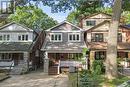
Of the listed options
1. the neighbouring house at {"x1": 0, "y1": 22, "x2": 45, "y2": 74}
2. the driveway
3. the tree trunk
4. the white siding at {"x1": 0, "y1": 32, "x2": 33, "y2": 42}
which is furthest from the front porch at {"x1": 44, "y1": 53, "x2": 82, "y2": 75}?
the tree trunk

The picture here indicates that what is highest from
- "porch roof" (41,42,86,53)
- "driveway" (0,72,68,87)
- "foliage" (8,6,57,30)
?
"foliage" (8,6,57,30)

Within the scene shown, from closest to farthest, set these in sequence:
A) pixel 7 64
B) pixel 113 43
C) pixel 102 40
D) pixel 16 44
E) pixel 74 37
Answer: pixel 113 43 < pixel 7 64 < pixel 102 40 < pixel 16 44 < pixel 74 37

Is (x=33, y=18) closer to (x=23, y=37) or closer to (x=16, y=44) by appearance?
(x=23, y=37)

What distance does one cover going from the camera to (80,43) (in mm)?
48281

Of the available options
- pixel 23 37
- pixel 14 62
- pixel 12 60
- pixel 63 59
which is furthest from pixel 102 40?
pixel 12 60

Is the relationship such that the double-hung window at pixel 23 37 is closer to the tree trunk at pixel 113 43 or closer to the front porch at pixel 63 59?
the front porch at pixel 63 59

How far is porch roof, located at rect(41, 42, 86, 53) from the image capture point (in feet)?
153

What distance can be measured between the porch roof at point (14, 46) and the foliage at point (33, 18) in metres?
25.6

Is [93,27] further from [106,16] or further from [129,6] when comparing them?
[129,6]

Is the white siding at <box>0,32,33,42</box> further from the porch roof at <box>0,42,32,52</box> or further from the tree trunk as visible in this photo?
the tree trunk

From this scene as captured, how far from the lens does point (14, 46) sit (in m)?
47.9

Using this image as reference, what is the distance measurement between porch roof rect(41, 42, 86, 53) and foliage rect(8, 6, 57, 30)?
27.6m

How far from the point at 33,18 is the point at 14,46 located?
96.9ft

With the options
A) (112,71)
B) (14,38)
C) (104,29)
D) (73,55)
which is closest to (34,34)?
(14,38)
